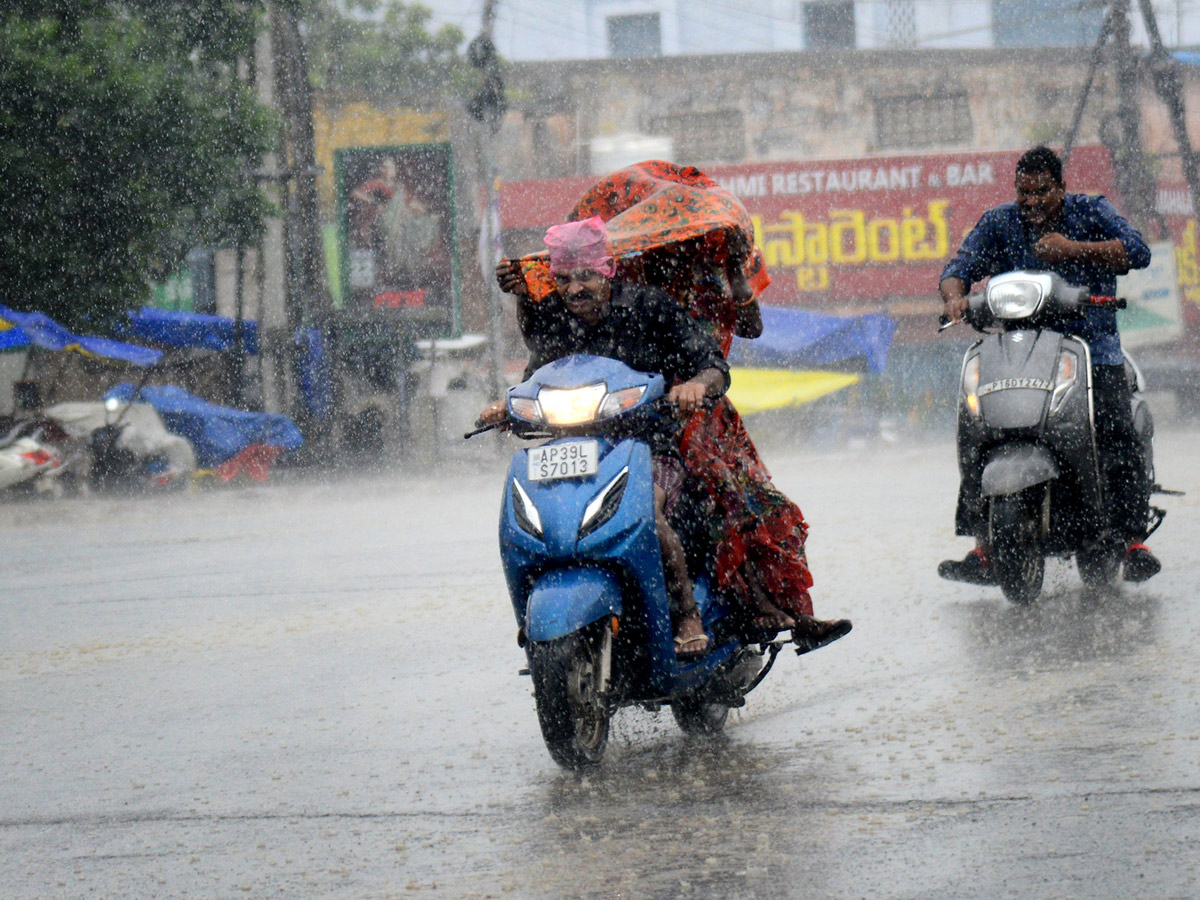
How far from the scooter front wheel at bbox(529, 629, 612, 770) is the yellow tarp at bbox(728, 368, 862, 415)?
1919 centimetres

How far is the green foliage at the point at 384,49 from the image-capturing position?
37500 millimetres

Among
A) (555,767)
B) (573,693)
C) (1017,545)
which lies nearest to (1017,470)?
(1017,545)

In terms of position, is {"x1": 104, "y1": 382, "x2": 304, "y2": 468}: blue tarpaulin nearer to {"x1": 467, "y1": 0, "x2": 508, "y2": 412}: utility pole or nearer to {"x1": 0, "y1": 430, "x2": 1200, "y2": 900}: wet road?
{"x1": 467, "y1": 0, "x2": 508, "y2": 412}: utility pole

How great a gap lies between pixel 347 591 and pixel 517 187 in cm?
2235

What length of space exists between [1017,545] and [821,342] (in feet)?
60.3

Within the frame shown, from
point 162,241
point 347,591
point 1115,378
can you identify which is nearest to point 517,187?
point 162,241

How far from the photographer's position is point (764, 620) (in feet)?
15.3

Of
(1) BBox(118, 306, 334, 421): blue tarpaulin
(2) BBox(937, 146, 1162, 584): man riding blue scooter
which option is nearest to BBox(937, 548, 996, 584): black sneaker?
(2) BBox(937, 146, 1162, 584): man riding blue scooter

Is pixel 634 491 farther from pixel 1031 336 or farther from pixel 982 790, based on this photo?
pixel 1031 336

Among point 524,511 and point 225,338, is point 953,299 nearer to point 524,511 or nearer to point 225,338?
point 524,511

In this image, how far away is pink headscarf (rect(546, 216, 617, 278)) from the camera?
4387mm

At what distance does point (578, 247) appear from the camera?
14.4ft

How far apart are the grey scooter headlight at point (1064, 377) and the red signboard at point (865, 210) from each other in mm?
24536

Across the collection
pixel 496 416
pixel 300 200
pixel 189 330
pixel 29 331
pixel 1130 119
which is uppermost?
pixel 1130 119
